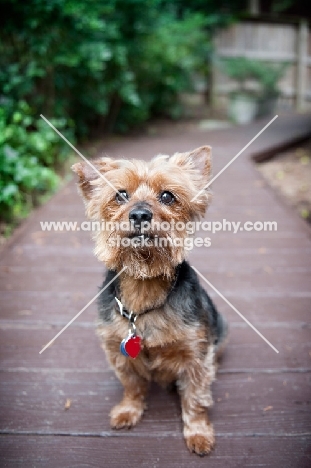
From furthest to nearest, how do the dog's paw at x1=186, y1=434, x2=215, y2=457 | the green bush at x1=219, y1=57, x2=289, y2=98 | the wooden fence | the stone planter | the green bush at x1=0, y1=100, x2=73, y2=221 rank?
1. the wooden fence
2. the green bush at x1=219, y1=57, x2=289, y2=98
3. the stone planter
4. the green bush at x1=0, y1=100, x2=73, y2=221
5. the dog's paw at x1=186, y1=434, x2=215, y2=457

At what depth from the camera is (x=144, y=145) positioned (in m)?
8.34

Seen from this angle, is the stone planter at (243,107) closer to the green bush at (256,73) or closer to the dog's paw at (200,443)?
the green bush at (256,73)

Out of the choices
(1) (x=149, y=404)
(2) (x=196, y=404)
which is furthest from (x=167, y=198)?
(1) (x=149, y=404)

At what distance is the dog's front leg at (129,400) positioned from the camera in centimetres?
225

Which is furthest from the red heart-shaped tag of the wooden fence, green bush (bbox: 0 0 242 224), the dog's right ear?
the wooden fence

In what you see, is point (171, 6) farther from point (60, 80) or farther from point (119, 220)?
point (119, 220)

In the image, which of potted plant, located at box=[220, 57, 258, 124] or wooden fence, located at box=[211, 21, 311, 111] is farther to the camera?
wooden fence, located at box=[211, 21, 311, 111]

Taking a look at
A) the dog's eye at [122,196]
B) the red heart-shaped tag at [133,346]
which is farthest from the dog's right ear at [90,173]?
the red heart-shaped tag at [133,346]

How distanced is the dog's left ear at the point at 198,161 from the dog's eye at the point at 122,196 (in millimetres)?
389

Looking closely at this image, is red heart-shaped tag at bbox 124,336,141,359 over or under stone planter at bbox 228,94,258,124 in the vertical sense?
over

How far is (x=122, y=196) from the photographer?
2.04m

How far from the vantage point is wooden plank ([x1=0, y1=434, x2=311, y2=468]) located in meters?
2.04

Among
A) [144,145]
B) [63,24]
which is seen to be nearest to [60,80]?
[63,24]

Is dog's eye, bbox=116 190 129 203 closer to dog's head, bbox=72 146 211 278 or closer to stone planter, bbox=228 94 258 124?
dog's head, bbox=72 146 211 278
